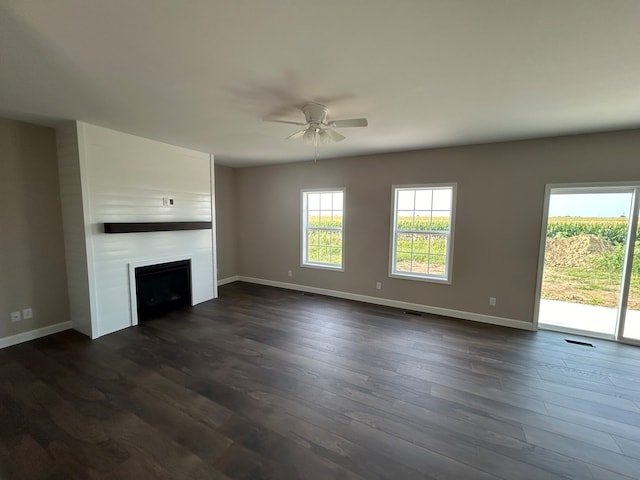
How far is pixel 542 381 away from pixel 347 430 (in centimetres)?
205

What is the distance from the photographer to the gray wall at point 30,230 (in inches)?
119

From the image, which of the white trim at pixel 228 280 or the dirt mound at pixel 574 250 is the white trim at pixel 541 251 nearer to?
the dirt mound at pixel 574 250

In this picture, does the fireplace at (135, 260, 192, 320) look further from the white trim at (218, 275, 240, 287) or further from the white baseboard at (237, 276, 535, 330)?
the white baseboard at (237, 276, 535, 330)

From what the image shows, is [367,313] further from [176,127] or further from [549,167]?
[176,127]

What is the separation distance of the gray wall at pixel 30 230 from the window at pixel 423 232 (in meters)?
4.83

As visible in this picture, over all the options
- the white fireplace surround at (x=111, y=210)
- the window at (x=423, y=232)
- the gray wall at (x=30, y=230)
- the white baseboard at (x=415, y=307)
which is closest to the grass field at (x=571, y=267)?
the window at (x=423, y=232)

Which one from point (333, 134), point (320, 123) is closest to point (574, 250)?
point (333, 134)

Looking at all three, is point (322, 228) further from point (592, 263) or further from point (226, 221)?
point (592, 263)

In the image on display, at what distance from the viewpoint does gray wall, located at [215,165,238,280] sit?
18.9ft

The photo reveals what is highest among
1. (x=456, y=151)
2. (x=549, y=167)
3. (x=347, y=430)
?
(x=456, y=151)

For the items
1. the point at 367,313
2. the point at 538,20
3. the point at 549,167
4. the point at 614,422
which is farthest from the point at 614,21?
the point at 367,313

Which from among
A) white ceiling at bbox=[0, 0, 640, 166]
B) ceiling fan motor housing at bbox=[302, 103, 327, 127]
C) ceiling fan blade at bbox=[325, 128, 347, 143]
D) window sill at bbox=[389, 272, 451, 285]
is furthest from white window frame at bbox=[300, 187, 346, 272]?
ceiling fan motor housing at bbox=[302, 103, 327, 127]

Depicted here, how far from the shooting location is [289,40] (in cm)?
162

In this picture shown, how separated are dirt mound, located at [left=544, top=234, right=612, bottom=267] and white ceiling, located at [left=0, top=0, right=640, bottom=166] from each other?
4.57 feet
